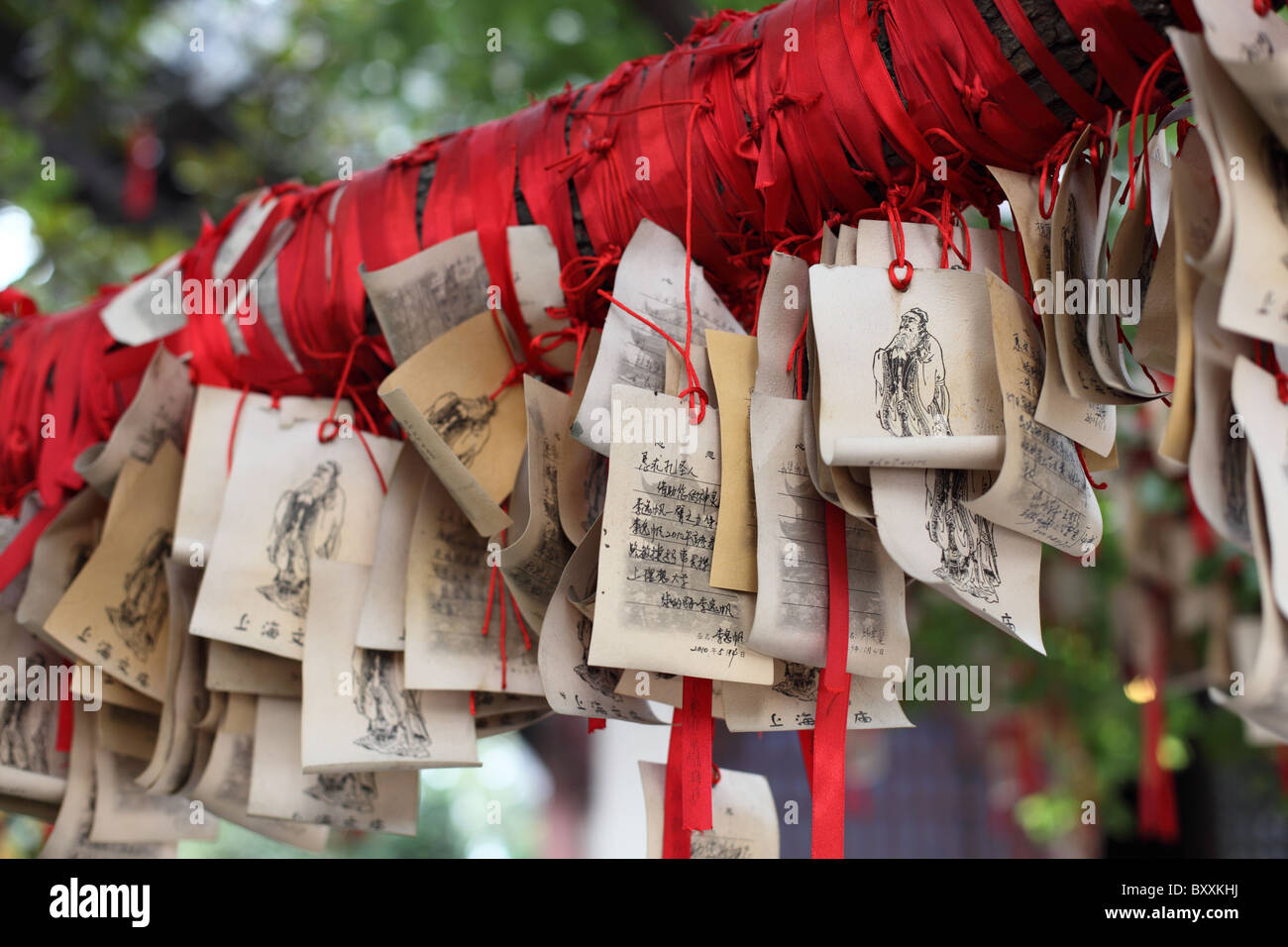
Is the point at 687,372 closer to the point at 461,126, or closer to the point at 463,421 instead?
the point at 463,421

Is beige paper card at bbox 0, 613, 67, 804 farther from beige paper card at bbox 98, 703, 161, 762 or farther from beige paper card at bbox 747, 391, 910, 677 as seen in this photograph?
beige paper card at bbox 747, 391, 910, 677

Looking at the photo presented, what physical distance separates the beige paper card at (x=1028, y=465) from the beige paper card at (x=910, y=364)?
0.01m

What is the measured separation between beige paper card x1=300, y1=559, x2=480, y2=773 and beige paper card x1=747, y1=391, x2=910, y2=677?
22 cm

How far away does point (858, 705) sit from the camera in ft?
1.67

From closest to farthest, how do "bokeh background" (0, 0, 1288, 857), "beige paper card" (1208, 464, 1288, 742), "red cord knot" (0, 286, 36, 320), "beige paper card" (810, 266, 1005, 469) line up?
1. "beige paper card" (1208, 464, 1288, 742)
2. "beige paper card" (810, 266, 1005, 469)
3. "red cord knot" (0, 286, 36, 320)
4. "bokeh background" (0, 0, 1288, 857)

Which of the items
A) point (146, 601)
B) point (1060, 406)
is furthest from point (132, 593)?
point (1060, 406)

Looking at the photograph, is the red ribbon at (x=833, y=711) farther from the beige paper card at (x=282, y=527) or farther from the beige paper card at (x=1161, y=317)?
the beige paper card at (x=282, y=527)

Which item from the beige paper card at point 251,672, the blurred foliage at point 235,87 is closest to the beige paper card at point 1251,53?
the beige paper card at point 251,672

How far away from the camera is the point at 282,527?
2.06 ft

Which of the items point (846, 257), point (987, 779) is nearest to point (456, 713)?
point (846, 257)

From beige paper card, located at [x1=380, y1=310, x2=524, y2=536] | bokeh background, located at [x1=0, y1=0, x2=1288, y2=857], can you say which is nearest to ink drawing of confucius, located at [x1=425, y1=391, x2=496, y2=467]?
beige paper card, located at [x1=380, y1=310, x2=524, y2=536]

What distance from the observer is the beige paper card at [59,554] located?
0.67 m

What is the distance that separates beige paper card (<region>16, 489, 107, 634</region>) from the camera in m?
0.67

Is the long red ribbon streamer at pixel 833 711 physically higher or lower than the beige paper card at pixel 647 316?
lower
